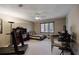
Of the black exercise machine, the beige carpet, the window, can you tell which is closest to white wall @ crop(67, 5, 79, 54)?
the black exercise machine

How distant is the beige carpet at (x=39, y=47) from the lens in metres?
1.96

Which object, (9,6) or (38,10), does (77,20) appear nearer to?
(38,10)

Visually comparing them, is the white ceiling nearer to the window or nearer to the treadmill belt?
the window

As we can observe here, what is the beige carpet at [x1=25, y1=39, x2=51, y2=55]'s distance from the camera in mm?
1957

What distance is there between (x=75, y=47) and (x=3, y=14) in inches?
60.1

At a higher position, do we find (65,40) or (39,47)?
(65,40)

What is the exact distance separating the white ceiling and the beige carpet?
0.50 metres

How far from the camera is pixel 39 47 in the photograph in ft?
6.73

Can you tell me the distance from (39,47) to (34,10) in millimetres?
743

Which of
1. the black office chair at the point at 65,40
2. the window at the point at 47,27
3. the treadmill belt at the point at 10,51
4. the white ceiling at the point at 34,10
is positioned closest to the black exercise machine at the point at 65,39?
the black office chair at the point at 65,40

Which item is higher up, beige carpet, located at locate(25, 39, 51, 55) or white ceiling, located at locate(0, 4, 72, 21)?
white ceiling, located at locate(0, 4, 72, 21)

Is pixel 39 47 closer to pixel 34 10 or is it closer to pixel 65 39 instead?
pixel 65 39

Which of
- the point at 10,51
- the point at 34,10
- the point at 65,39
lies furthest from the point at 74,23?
the point at 10,51

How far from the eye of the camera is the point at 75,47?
1.99 meters
